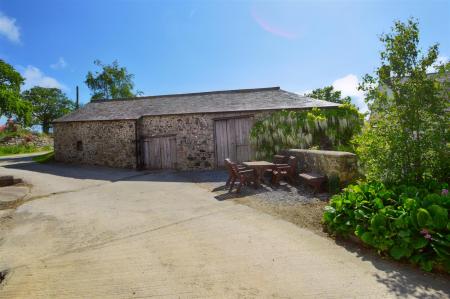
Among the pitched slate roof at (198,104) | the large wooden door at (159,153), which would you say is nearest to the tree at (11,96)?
the pitched slate roof at (198,104)

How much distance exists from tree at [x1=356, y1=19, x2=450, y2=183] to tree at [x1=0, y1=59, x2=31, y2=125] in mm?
33285

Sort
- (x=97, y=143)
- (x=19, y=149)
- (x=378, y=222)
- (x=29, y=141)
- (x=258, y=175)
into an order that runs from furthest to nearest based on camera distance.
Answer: (x=29, y=141) → (x=19, y=149) → (x=97, y=143) → (x=258, y=175) → (x=378, y=222)

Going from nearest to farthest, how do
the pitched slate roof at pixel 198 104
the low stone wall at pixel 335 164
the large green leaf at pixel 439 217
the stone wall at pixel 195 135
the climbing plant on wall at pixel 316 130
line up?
1. the large green leaf at pixel 439 217
2. the low stone wall at pixel 335 164
3. the climbing plant on wall at pixel 316 130
4. the stone wall at pixel 195 135
5. the pitched slate roof at pixel 198 104

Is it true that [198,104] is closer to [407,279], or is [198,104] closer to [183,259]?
[183,259]

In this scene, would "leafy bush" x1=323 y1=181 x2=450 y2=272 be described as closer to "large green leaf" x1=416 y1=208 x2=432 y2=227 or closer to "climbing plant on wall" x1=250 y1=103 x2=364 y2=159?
"large green leaf" x1=416 y1=208 x2=432 y2=227

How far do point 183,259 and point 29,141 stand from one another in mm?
31089

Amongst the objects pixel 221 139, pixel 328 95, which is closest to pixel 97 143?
pixel 221 139

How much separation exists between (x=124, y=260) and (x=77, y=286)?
0.74 m

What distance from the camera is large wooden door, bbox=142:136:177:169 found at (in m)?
15.1

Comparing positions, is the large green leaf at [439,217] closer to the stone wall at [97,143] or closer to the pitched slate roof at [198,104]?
the pitched slate roof at [198,104]

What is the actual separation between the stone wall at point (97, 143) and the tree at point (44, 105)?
1381 inches

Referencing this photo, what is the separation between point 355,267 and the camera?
3713mm

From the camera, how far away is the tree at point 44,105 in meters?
47.8

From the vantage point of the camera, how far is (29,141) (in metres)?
28.9
